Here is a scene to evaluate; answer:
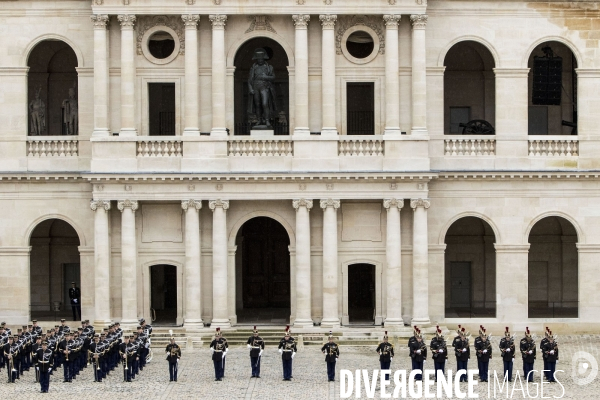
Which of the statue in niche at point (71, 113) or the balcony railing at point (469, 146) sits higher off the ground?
the statue in niche at point (71, 113)

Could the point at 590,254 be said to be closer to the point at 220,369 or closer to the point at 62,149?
the point at 220,369

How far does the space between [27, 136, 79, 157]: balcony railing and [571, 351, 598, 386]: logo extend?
2473 centimetres

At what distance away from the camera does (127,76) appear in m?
57.7

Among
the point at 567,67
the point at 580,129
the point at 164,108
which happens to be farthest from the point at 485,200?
the point at 164,108

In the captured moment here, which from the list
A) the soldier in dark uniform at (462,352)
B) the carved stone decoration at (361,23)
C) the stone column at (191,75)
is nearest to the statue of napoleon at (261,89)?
the stone column at (191,75)

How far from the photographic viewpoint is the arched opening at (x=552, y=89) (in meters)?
61.6

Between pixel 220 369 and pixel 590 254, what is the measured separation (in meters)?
20.0

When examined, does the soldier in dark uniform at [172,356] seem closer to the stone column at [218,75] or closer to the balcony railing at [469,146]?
the stone column at [218,75]

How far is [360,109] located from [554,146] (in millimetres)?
9993

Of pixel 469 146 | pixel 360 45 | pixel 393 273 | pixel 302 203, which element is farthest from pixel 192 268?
pixel 469 146

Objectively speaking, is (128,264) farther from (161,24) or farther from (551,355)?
(551,355)

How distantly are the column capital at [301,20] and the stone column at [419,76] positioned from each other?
485 centimetres

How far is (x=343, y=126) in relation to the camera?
193ft

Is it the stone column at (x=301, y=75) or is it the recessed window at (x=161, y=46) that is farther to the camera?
the recessed window at (x=161, y=46)
